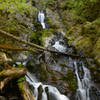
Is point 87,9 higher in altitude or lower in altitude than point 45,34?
higher

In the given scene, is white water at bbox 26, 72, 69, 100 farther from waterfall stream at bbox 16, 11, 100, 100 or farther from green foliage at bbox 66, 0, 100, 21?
green foliage at bbox 66, 0, 100, 21

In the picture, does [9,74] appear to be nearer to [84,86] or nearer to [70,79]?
[70,79]

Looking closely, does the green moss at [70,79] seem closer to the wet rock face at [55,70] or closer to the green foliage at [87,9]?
the wet rock face at [55,70]

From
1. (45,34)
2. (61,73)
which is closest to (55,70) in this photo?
(61,73)

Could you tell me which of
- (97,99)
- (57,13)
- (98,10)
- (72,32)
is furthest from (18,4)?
(57,13)

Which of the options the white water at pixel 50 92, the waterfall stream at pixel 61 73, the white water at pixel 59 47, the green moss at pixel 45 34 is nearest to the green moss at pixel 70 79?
the waterfall stream at pixel 61 73

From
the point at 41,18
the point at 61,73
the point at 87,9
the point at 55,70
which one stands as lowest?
the point at 61,73

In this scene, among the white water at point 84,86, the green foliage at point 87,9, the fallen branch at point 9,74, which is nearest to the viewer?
the fallen branch at point 9,74

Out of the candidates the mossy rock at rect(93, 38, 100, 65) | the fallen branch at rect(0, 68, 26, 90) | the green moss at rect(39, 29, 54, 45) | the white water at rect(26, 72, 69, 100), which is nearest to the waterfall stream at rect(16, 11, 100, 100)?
the white water at rect(26, 72, 69, 100)

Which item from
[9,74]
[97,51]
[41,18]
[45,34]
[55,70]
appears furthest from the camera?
[41,18]

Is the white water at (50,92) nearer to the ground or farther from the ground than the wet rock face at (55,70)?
nearer to the ground

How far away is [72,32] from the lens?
1035 cm

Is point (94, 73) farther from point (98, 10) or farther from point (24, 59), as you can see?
point (98, 10)

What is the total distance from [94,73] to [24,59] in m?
4.33
